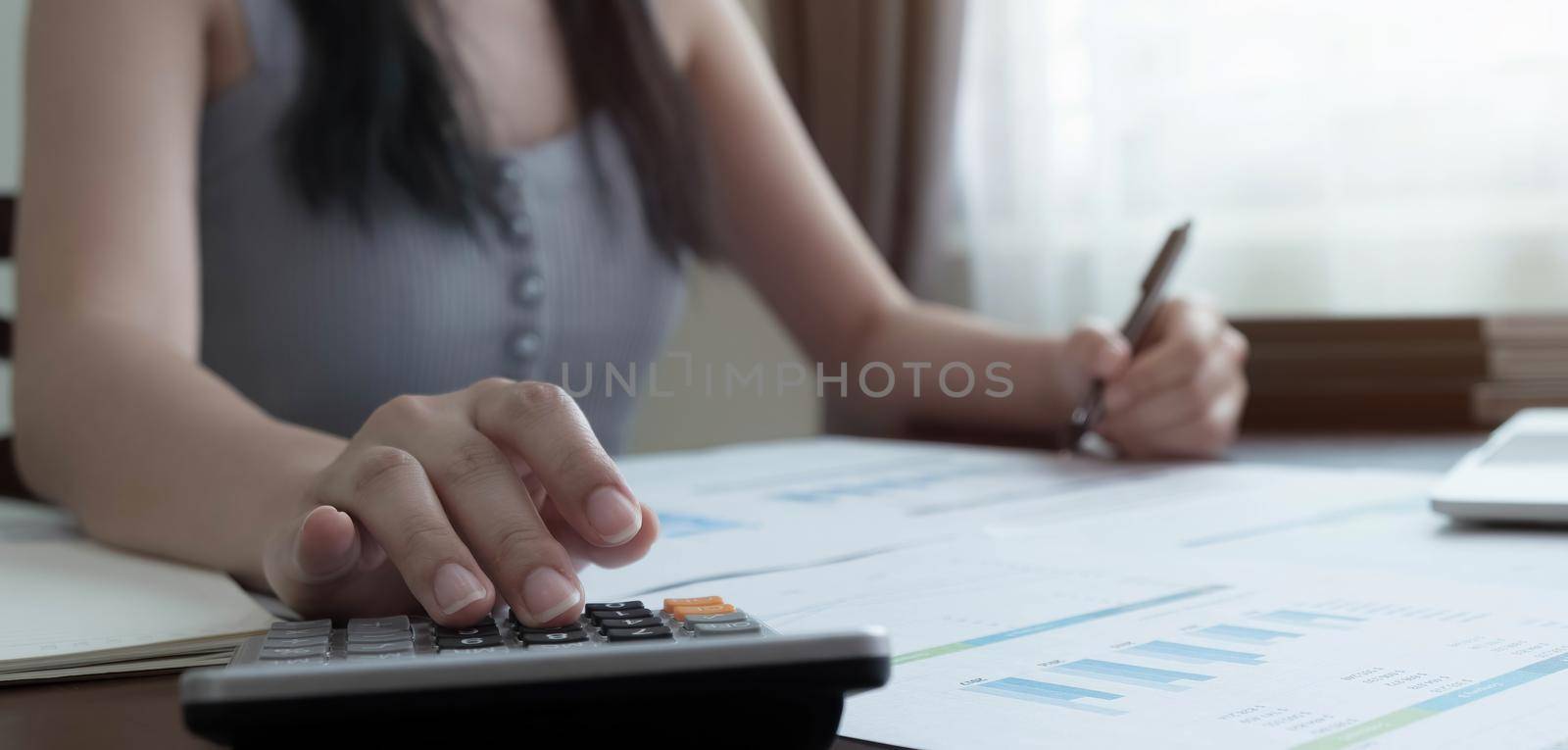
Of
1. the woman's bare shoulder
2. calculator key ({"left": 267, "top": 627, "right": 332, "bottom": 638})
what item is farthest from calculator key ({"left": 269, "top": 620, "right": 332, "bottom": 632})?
the woman's bare shoulder

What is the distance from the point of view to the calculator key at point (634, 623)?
12.8 inches

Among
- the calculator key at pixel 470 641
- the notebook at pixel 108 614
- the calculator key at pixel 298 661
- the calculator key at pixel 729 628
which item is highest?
the calculator key at pixel 729 628

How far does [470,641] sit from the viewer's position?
1.06 feet

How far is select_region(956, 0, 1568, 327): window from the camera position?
165 centimetres

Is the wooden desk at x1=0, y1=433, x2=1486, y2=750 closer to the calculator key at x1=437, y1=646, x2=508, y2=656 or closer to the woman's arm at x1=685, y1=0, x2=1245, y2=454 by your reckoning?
the calculator key at x1=437, y1=646, x2=508, y2=656

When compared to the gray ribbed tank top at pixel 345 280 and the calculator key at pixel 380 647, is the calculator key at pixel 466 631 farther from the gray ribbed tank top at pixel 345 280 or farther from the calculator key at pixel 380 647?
the gray ribbed tank top at pixel 345 280

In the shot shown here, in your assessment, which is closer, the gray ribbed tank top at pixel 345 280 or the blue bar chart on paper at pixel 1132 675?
the blue bar chart on paper at pixel 1132 675

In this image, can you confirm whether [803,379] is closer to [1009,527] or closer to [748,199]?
[748,199]

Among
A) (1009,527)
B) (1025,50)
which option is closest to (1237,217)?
(1025,50)

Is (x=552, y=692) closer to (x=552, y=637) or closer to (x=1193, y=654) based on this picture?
(x=552, y=637)

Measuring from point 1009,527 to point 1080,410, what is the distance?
0.95ft

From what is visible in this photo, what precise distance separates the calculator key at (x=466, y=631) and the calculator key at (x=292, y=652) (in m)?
0.03

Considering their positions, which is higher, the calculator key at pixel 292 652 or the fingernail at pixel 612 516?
the fingernail at pixel 612 516

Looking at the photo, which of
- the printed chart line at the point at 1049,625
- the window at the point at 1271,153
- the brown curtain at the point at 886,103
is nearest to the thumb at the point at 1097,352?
the printed chart line at the point at 1049,625
